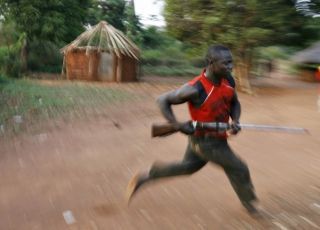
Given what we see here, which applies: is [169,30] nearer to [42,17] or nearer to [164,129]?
[42,17]

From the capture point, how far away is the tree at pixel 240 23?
13.4 meters

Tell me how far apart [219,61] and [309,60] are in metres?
17.4

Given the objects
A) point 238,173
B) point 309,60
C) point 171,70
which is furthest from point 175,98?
point 171,70

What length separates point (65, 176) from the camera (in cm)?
586

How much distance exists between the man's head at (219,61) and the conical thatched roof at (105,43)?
1571 cm

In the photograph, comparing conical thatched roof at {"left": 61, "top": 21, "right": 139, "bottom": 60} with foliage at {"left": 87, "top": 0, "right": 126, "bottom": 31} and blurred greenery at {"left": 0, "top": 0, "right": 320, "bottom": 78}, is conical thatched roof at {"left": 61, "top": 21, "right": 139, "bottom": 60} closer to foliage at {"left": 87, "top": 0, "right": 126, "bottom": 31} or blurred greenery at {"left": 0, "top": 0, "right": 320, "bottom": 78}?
blurred greenery at {"left": 0, "top": 0, "right": 320, "bottom": 78}

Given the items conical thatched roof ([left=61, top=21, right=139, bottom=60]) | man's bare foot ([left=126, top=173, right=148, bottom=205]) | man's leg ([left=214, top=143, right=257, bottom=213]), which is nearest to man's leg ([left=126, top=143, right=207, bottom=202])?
man's bare foot ([left=126, top=173, right=148, bottom=205])

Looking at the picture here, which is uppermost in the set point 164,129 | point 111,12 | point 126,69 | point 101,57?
point 164,129

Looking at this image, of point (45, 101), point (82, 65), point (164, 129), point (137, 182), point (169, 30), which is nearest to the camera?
point (164, 129)

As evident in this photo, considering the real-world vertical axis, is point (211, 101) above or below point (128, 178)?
above

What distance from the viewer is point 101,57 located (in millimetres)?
19922

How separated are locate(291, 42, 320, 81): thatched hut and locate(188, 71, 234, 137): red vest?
1706 cm

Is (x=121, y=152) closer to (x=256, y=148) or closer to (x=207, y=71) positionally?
(x=256, y=148)

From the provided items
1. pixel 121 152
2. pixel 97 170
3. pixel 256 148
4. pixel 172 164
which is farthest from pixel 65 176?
pixel 256 148
